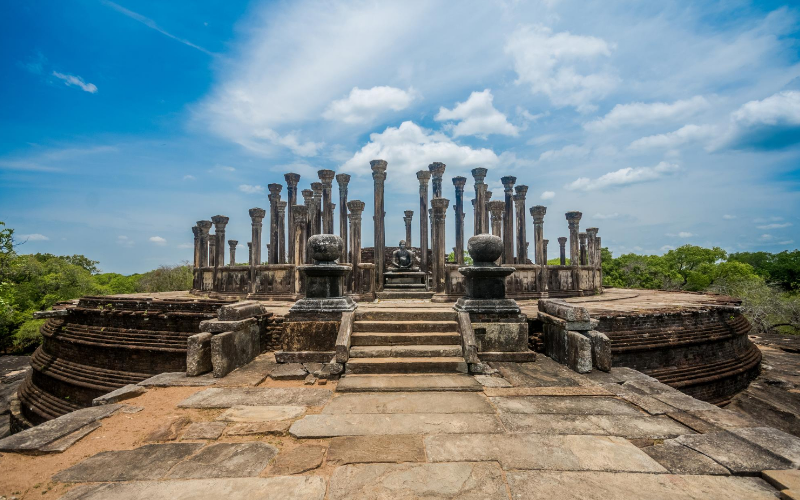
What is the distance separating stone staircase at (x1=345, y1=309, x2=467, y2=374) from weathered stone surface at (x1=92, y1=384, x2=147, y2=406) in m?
2.49

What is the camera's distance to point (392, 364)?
4883 mm

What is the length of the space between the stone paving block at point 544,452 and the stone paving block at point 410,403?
629 millimetres

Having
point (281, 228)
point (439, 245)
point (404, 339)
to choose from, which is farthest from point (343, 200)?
point (404, 339)

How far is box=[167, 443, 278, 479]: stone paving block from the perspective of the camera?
2490 mm

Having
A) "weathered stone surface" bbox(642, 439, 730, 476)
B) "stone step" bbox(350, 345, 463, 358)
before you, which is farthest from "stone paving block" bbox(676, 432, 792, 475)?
"stone step" bbox(350, 345, 463, 358)

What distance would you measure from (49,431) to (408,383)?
3.43 meters

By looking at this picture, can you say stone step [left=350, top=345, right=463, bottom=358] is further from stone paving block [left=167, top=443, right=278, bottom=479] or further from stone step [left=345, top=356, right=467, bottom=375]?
stone paving block [left=167, top=443, right=278, bottom=479]

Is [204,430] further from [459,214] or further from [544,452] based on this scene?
[459,214]

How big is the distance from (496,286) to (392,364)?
239 cm

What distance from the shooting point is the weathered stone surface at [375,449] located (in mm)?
2658

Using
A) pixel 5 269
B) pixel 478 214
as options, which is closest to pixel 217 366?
pixel 478 214

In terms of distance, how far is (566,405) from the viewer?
3.75 meters

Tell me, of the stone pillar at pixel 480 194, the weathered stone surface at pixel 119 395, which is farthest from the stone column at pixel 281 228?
the weathered stone surface at pixel 119 395

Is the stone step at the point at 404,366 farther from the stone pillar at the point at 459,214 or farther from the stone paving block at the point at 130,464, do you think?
the stone pillar at the point at 459,214
